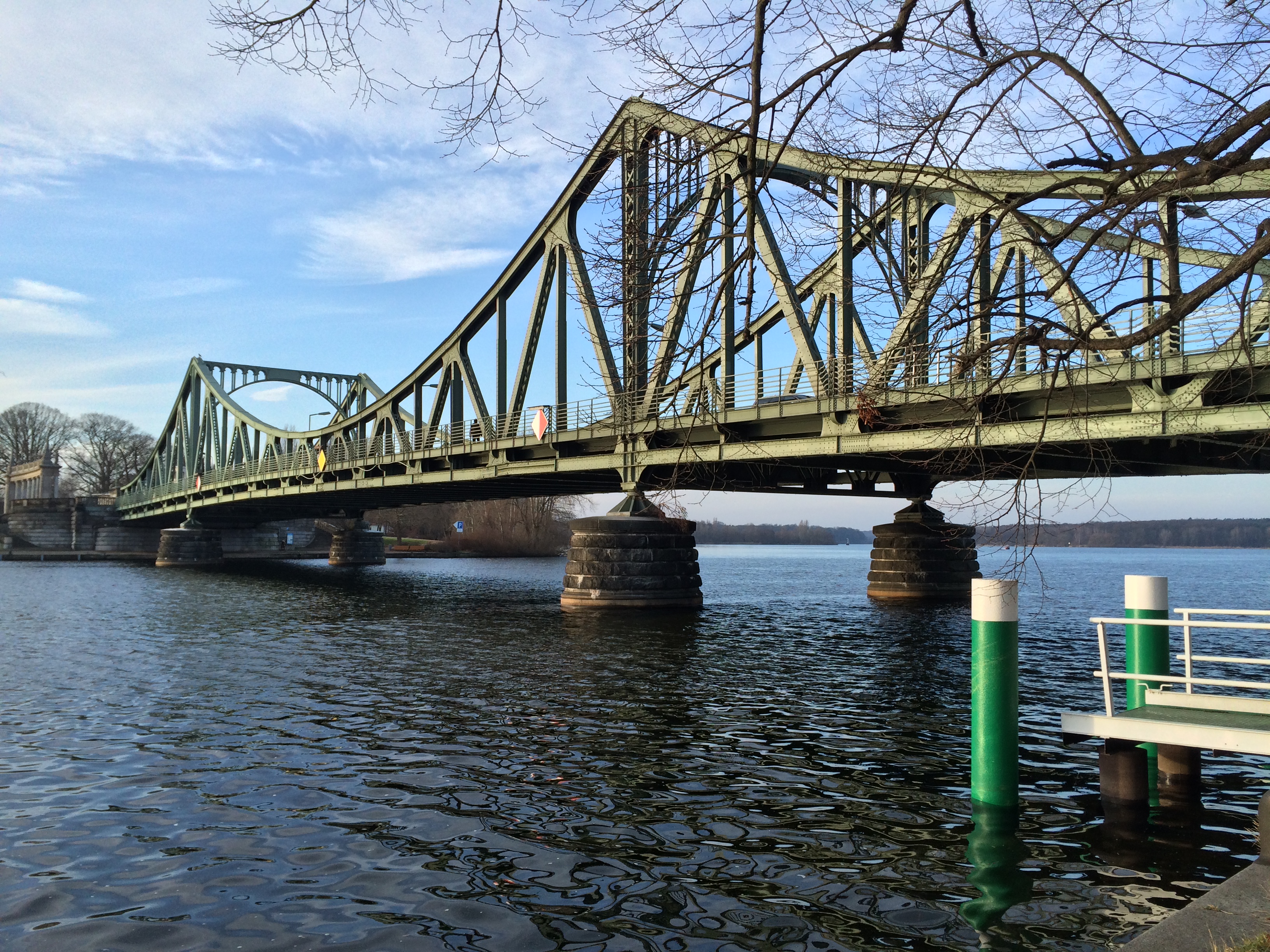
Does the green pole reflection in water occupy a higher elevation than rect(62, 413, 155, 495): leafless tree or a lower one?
lower

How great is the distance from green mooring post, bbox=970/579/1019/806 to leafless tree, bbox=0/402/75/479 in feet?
420

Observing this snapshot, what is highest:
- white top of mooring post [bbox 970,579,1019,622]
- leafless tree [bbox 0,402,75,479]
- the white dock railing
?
leafless tree [bbox 0,402,75,479]

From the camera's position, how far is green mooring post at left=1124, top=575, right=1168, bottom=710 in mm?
9461

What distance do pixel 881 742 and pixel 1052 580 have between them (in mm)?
64866

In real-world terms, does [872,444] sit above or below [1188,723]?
above

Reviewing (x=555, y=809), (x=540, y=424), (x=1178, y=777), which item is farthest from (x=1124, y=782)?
(x=540, y=424)

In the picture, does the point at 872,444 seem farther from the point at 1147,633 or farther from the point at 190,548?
the point at 190,548

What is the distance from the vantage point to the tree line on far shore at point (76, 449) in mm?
117812

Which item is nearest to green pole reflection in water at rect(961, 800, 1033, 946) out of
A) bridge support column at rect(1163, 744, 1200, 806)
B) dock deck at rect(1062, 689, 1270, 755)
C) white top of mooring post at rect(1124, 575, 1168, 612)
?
dock deck at rect(1062, 689, 1270, 755)

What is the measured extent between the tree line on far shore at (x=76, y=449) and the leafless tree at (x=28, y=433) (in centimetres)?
5

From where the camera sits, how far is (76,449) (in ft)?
407

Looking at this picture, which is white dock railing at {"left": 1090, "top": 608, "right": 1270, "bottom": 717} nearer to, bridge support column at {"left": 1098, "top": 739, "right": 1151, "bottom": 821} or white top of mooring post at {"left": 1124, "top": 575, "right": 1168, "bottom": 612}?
white top of mooring post at {"left": 1124, "top": 575, "right": 1168, "bottom": 612}

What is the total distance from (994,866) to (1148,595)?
3497mm

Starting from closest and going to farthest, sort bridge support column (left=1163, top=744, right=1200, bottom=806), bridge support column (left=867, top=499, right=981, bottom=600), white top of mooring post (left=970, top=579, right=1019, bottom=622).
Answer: white top of mooring post (left=970, top=579, right=1019, bottom=622)
bridge support column (left=1163, top=744, right=1200, bottom=806)
bridge support column (left=867, top=499, right=981, bottom=600)
